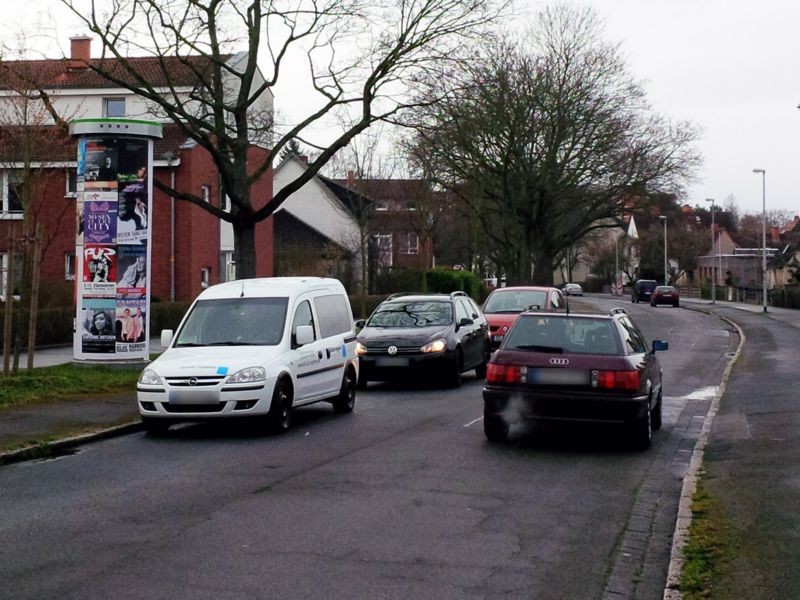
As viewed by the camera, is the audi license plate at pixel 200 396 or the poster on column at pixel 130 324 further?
the poster on column at pixel 130 324

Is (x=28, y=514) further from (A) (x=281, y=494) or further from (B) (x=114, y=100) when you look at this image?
(B) (x=114, y=100)

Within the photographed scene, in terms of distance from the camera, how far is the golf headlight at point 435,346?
18422mm

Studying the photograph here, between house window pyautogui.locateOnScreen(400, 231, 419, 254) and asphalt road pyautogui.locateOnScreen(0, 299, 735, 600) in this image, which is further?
house window pyautogui.locateOnScreen(400, 231, 419, 254)

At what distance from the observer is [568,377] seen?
37.8ft

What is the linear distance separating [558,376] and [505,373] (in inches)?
23.3

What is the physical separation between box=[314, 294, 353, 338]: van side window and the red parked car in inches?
358

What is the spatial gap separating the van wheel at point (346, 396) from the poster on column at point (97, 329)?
496 centimetres

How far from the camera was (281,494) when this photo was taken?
9180 millimetres

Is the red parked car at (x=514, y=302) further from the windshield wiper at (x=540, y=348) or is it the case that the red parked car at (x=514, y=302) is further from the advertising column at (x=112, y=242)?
the windshield wiper at (x=540, y=348)

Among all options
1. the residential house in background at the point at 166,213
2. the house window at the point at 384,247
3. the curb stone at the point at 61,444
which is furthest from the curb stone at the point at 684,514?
the house window at the point at 384,247

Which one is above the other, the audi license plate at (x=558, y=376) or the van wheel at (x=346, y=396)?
the audi license plate at (x=558, y=376)

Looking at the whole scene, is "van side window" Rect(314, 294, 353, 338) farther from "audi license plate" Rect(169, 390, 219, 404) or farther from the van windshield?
"audi license plate" Rect(169, 390, 219, 404)

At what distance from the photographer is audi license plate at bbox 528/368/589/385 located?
11477mm

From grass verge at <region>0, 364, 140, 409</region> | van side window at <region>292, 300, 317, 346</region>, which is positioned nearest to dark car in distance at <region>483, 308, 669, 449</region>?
van side window at <region>292, 300, 317, 346</region>
